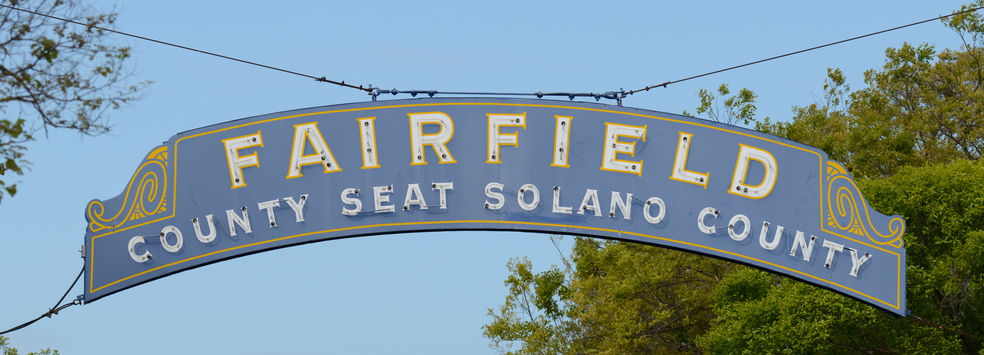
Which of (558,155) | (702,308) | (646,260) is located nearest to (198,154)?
(558,155)

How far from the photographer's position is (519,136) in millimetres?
9086

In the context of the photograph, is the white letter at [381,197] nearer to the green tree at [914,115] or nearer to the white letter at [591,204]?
the white letter at [591,204]

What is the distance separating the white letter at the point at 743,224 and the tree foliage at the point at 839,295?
4583mm

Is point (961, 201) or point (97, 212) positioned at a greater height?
point (97, 212)

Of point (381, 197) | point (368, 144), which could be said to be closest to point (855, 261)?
point (381, 197)

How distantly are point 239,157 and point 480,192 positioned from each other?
6.99 ft

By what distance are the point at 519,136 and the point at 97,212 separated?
145 inches

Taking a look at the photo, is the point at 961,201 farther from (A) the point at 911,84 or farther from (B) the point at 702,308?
(A) the point at 911,84

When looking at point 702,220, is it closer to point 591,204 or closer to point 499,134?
point 591,204

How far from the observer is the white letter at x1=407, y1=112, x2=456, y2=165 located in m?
9.01

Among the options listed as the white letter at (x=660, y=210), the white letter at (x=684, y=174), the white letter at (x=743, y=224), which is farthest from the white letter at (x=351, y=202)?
the white letter at (x=743, y=224)

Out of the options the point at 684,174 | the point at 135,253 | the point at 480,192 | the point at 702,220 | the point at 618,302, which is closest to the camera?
the point at 135,253

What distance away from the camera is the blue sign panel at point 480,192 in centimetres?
887

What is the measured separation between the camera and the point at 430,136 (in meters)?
9.05
